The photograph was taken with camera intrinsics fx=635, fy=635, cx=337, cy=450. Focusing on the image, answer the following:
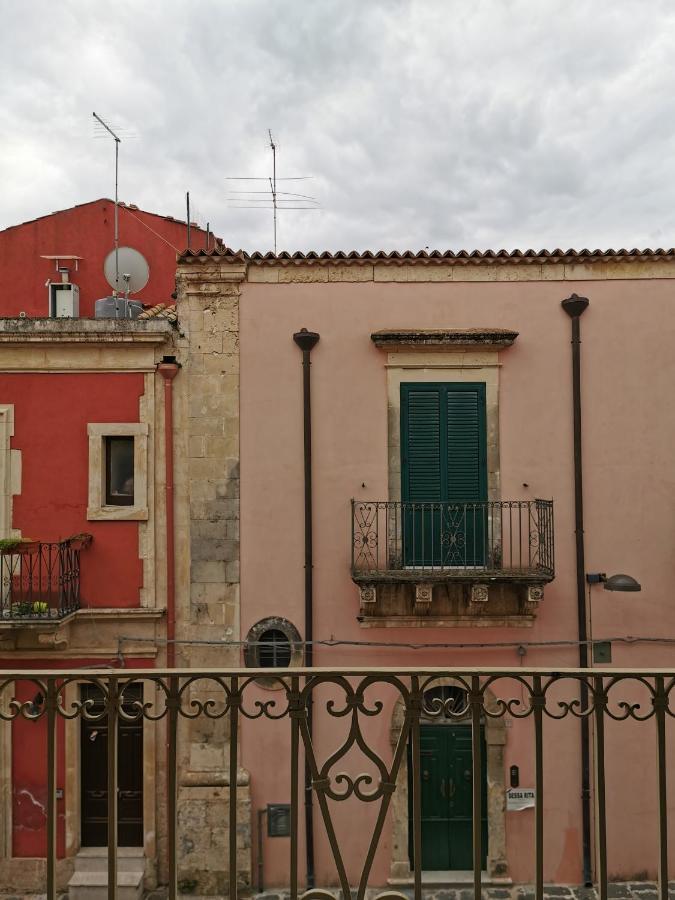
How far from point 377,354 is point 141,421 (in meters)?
3.61

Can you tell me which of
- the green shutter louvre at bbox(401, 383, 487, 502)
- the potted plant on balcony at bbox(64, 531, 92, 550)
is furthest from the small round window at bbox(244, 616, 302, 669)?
the potted plant on balcony at bbox(64, 531, 92, 550)

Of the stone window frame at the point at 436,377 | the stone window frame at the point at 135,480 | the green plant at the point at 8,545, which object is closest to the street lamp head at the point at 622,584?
the stone window frame at the point at 436,377

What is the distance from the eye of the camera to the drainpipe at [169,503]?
916 cm

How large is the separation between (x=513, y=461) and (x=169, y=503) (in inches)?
200

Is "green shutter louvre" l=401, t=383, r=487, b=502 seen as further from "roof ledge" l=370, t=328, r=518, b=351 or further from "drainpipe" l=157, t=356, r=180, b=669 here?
"drainpipe" l=157, t=356, r=180, b=669

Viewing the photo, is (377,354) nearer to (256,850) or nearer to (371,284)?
(371,284)

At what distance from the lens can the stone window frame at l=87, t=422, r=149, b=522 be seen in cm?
923

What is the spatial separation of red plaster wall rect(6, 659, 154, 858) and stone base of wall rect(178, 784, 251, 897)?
5.99 feet

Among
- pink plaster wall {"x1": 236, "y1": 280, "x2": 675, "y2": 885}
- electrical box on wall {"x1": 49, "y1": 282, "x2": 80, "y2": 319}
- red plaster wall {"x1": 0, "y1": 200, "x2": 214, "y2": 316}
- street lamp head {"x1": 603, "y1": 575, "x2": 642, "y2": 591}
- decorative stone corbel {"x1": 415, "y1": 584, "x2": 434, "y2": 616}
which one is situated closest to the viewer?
street lamp head {"x1": 603, "y1": 575, "x2": 642, "y2": 591}

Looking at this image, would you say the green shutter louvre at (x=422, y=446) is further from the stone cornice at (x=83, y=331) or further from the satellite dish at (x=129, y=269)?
the satellite dish at (x=129, y=269)

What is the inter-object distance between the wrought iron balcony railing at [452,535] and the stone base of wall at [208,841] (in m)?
3.75

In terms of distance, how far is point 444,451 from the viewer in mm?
9312

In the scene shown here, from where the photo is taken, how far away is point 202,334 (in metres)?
9.39

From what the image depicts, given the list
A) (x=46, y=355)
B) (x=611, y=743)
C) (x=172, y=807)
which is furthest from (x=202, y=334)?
(x=611, y=743)
